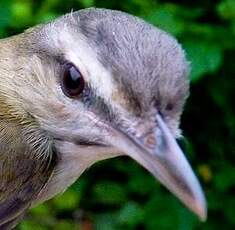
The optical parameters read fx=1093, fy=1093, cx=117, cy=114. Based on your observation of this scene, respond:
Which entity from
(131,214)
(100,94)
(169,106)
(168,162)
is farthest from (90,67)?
(131,214)

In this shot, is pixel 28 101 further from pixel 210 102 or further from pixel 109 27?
pixel 210 102

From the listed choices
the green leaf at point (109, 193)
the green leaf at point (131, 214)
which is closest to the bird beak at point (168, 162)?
the green leaf at point (131, 214)

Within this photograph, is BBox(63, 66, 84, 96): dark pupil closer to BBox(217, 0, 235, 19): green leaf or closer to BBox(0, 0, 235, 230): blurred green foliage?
BBox(0, 0, 235, 230): blurred green foliage

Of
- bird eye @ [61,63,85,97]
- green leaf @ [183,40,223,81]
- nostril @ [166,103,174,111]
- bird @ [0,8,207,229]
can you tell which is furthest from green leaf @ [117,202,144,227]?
nostril @ [166,103,174,111]

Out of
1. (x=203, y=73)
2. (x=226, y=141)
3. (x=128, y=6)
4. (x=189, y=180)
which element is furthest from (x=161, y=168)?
(x=226, y=141)

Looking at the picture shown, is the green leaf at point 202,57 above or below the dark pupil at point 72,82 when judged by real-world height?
below

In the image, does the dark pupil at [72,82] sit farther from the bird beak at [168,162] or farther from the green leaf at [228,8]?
the green leaf at [228,8]
